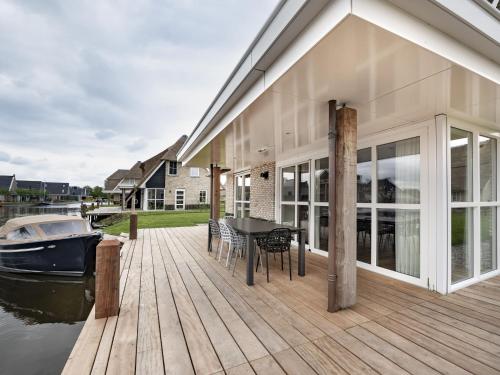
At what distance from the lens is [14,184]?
48781 millimetres

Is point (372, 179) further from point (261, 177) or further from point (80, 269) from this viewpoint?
point (80, 269)

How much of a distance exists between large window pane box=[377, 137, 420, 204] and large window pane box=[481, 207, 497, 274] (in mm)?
1315

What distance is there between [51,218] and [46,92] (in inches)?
269

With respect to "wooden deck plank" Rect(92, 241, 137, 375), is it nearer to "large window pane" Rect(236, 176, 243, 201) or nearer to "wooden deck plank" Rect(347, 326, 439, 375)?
"wooden deck plank" Rect(347, 326, 439, 375)

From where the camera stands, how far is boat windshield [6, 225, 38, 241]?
5164mm

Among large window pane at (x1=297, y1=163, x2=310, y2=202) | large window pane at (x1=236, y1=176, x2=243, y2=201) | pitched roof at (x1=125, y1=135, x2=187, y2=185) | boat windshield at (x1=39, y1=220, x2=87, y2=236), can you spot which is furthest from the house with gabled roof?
pitched roof at (x1=125, y1=135, x2=187, y2=185)

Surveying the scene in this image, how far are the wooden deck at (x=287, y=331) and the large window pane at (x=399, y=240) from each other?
1.03 ft

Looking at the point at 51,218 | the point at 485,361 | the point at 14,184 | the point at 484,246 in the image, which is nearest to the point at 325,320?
the point at 485,361

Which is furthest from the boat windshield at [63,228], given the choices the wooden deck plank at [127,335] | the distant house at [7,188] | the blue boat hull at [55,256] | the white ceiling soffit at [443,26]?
the distant house at [7,188]

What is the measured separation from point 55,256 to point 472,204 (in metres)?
7.79

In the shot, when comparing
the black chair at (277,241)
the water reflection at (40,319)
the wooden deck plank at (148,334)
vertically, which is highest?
the black chair at (277,241)

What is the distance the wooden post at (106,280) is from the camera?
2434mm

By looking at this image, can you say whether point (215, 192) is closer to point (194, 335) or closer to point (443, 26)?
point (194, 335)

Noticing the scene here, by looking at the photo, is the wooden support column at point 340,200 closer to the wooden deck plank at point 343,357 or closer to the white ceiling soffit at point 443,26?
the wooden deck plank at point 343,357
